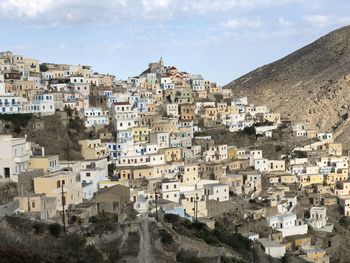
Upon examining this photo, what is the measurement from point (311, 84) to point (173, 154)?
4938cm

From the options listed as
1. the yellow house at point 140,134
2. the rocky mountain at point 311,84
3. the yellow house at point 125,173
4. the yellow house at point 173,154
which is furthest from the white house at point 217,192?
the rocky mountain at point 311,84

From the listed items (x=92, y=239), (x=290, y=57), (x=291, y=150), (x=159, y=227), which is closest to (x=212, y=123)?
(x=291, y=150)

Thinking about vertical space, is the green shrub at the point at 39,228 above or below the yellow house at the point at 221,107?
below

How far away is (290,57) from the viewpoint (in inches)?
4222

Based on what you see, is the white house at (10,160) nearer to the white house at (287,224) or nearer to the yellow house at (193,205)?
the yellow house at (193,205)

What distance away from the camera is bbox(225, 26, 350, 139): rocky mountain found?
72.6 metres

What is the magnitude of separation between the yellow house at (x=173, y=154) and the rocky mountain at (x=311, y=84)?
30.8 meters

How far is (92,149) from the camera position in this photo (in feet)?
124

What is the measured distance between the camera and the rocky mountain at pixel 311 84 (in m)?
72.6

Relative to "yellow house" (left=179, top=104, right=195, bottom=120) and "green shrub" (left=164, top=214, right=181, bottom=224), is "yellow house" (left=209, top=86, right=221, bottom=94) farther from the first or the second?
"green shrub" (left=164, top=214, right=181, bottom=224)

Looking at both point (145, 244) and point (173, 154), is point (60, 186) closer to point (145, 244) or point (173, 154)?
point (145, 244)

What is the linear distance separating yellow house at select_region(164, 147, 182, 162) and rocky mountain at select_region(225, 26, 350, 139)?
30780 millimetres

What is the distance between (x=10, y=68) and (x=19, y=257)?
1418 inches

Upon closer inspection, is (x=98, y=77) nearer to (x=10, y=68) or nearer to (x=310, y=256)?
(x=10, y=68)
